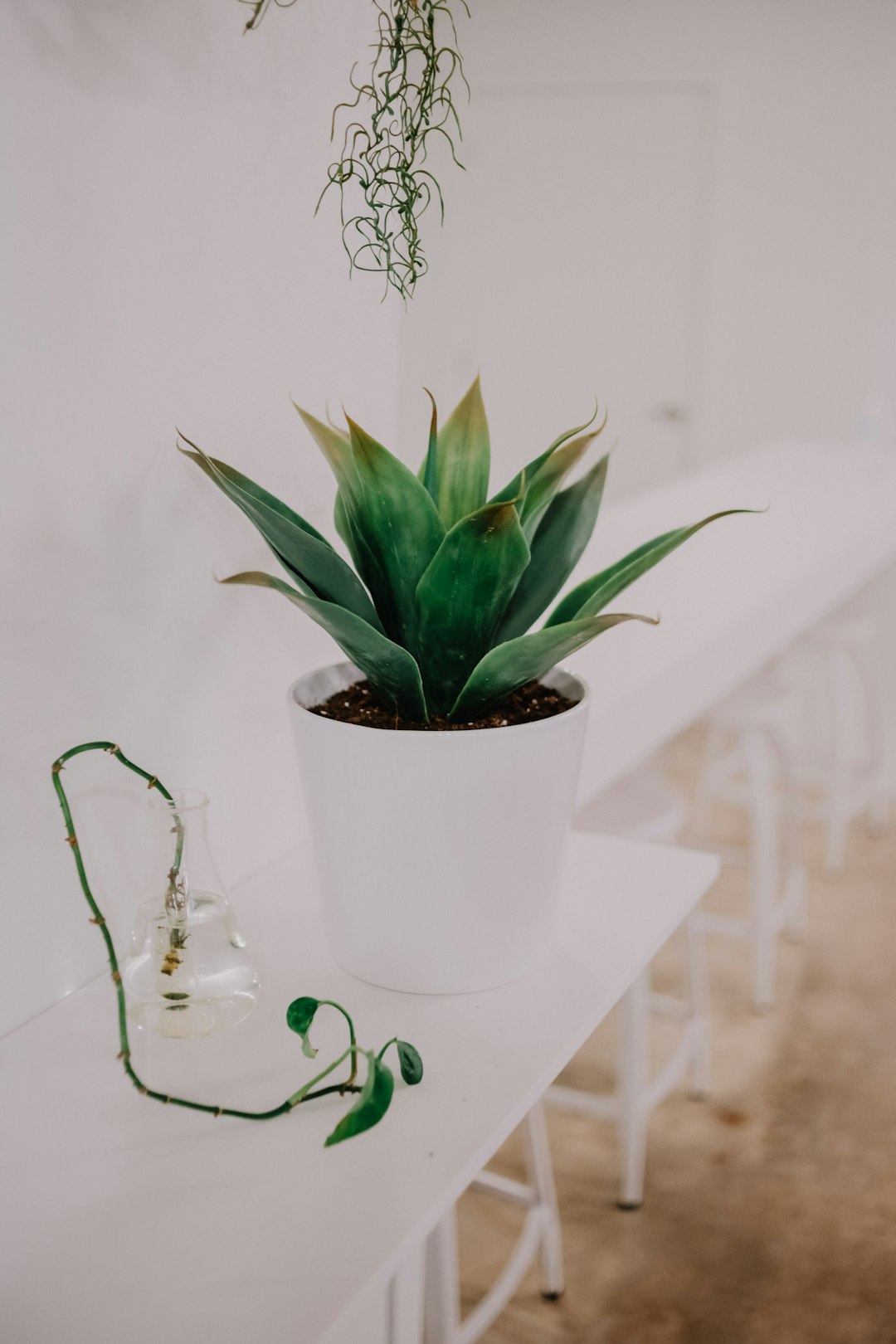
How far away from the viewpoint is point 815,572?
1.86 metres

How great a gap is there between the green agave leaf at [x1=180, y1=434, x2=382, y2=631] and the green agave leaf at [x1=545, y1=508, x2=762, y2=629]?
12cm

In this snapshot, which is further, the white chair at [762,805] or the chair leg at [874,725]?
the chair leg at [874,725]

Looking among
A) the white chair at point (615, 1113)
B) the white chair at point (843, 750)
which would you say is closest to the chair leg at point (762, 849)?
the white chair at point (615, 1113)

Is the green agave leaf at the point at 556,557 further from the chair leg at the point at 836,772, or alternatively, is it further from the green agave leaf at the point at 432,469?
the chair leg at the point at 836,772

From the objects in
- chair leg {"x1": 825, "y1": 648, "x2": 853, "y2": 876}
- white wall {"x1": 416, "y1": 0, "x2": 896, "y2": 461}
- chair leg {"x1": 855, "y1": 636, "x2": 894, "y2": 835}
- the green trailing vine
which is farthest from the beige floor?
white wall {"x1": 416, "y1": 0, "x2": 896, "y2": 461}

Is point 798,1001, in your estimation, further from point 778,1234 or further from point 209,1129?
point 209,1129

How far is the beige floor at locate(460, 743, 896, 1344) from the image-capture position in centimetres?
147

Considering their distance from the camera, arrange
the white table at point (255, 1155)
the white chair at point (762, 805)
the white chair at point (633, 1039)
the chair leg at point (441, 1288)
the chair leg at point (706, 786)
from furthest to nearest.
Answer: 1. the chair leg at point (706, 786)
2. the white chair at point (762, 805)
3. the white chair at point (633, 1039)
4. the chair leg at point (441, 1288)
5. the white table at point (255, 1155)

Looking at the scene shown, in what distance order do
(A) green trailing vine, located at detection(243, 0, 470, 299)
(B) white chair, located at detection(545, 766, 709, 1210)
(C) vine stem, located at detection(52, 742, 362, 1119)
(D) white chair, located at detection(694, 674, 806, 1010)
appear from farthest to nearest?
(D) white chair, located at detection(694, 674, 806, 1010), (B) white chair, located at detection(545, 766, 709, 1210), (A) green trailing vine, located at detection(243, 0, 470, 299), (C) vine stem, located at detection(52, 742, 362, 1119)

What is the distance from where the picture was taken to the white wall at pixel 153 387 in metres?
0.63

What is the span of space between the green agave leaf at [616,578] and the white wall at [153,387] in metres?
0.24

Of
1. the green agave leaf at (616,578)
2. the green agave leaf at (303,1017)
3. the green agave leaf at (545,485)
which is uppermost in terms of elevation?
the green agave leaf at (545,485)

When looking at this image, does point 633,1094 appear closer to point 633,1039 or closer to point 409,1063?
point 633,1039

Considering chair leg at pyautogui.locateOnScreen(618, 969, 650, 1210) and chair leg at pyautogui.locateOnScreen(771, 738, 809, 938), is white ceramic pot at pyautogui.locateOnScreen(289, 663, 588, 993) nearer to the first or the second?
chair leg at pyautogui.locateOnScreen(618, 969, 650, 1210)
